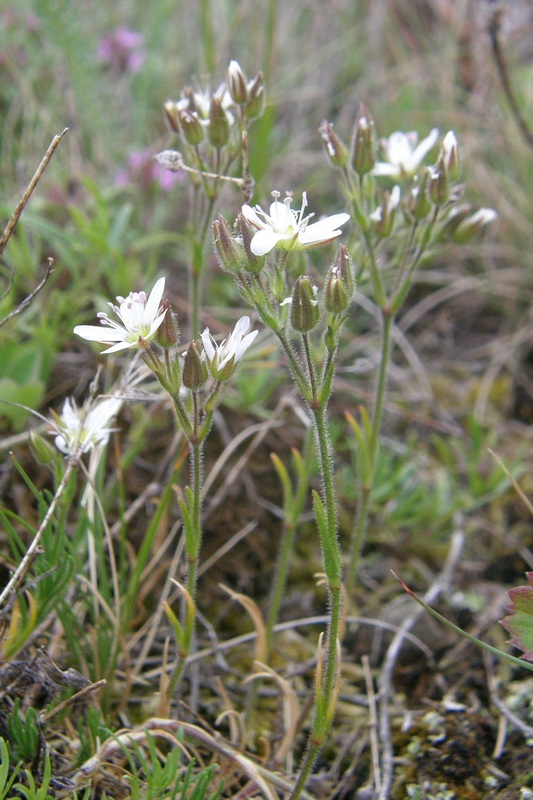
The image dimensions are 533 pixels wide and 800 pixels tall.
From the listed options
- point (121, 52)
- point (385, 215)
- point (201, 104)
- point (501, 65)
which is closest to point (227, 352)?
point (385, 215)

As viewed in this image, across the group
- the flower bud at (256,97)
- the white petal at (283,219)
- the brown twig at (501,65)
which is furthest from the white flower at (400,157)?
the brown twig at (501,65)

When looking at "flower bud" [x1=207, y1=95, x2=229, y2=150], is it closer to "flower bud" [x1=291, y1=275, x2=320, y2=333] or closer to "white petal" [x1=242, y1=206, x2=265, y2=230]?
"white petal" [x1=242, y1=206, x2=265, y2=230]

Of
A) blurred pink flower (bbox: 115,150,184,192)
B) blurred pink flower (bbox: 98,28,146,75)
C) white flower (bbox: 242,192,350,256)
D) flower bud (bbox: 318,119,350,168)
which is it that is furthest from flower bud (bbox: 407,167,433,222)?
blurred pink flower (bbox: 98,28,146,75)

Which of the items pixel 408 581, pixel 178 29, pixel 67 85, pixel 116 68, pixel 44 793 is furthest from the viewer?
pixel 178 29

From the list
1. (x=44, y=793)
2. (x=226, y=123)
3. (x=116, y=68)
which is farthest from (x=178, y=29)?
(x=44, y=793)

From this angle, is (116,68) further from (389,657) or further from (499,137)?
(389,657)

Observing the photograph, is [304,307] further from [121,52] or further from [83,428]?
[121,52]
